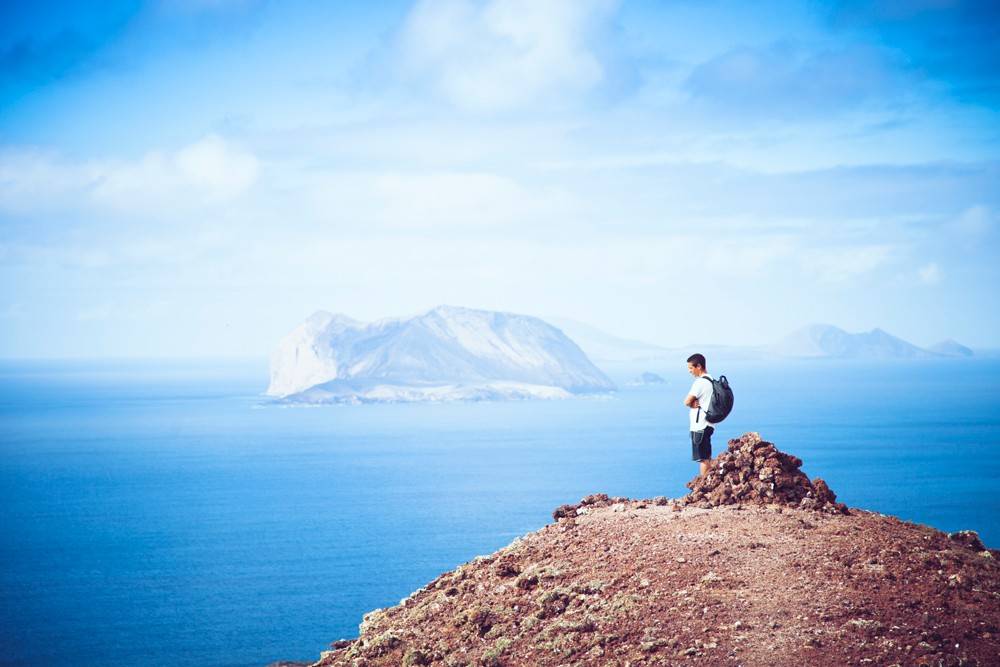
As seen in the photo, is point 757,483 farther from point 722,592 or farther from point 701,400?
point 722,592

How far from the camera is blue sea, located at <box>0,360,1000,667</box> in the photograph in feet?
221

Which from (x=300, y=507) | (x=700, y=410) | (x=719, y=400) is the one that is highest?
(x=719, y=400)

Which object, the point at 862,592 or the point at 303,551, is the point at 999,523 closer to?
the point at 303,551

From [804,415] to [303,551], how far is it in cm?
13197

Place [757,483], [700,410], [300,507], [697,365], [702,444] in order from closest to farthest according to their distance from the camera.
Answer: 1. [757,483]
2. [700,410]
3. [702,444]
4. [697,365]
5. [300,507]

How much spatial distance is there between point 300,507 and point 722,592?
355 feet

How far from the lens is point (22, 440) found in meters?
185

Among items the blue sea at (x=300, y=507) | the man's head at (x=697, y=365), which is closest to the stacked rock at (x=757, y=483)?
the man's head at (x=697, y=365)

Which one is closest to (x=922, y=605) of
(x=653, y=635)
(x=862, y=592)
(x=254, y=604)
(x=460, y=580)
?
(x=862, y=592)

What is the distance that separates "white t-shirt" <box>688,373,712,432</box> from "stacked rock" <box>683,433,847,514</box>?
2.13 ft

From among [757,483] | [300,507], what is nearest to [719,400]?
[757,483]

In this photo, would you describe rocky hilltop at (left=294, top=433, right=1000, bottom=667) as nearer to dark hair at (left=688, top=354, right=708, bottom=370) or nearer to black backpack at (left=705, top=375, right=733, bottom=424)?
black backpack at (left=705, top=375, right=733, bottom=424)

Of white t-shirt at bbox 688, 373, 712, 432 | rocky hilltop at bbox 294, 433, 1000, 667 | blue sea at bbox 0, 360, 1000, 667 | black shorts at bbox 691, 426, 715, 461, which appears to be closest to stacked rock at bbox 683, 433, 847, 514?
rocky hilltop at bbox 294, 433, 1000, 667

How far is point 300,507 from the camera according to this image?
377 ft
